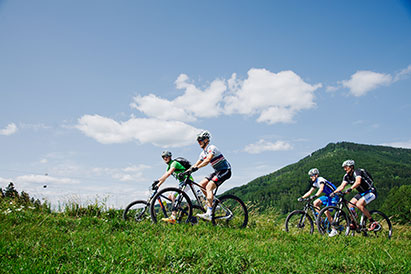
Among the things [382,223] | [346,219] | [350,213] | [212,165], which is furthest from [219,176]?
[382,223]

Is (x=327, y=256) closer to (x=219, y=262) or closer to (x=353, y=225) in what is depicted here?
(x=219, y=262)

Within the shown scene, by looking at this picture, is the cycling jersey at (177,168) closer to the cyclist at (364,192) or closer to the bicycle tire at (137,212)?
the bicycle tire at (137,212)

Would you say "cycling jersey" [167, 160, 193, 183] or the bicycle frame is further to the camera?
the bicycle frame

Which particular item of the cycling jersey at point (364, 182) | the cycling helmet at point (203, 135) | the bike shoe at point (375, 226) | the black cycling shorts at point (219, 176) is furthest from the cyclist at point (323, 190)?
the cycling helmet at point (203, 135)

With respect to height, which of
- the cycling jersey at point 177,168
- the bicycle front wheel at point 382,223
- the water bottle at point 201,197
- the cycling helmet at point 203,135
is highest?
the cycling helmet at point 203,135

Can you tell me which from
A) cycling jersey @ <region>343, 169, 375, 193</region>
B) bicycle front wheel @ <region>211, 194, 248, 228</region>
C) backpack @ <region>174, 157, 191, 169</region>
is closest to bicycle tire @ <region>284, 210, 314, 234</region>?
cycling jersey @ <region>343, 169, 375, 193</region>

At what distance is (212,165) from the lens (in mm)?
8250

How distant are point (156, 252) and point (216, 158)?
3863 mm

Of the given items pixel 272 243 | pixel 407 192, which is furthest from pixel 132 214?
pixel 407 192

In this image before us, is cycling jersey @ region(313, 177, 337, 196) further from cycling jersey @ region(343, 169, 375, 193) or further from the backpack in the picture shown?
Answer: the backpack

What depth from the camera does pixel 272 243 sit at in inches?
254

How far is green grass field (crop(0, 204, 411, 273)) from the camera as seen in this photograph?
14.5 feet

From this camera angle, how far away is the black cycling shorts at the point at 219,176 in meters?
8.16

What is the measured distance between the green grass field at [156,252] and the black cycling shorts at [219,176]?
55.0 inches
